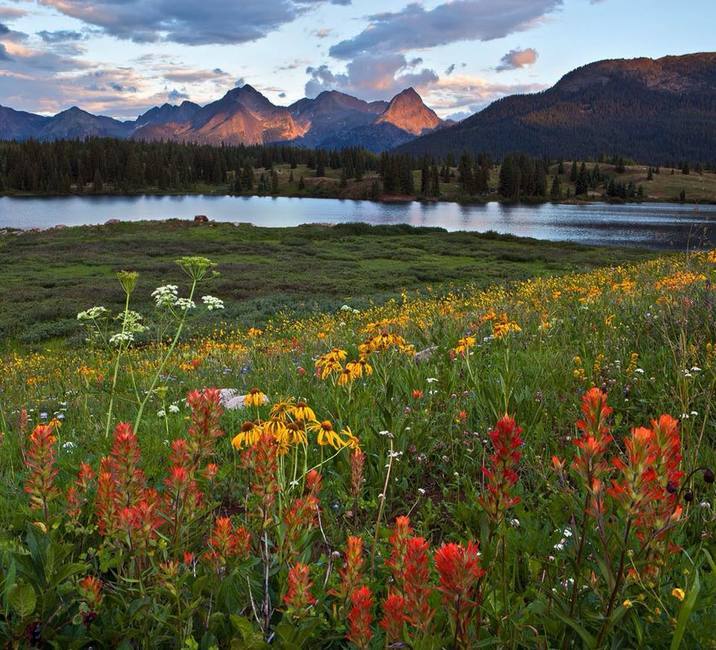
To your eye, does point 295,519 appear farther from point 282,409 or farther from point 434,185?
point 434,185

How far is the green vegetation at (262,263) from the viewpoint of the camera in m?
30.1

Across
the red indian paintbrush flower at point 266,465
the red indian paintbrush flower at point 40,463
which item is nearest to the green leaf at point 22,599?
the red indian paintbrush flower at point 40,463

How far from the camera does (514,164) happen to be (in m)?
170

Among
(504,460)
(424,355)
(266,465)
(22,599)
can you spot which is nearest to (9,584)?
(22,599)

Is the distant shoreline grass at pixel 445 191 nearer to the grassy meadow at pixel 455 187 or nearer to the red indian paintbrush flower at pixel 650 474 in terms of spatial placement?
the grassy meadow at pixel 455 187

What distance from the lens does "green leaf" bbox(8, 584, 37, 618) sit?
5.56 ft

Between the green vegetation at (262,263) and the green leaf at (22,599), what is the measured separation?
75.6 feet

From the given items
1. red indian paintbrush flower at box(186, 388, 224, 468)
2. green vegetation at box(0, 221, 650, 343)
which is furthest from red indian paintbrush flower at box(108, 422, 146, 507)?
green vegetation at box(0, 221, 650, 343)

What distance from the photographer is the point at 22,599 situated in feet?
5.56

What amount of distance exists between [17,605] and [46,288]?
39.0m

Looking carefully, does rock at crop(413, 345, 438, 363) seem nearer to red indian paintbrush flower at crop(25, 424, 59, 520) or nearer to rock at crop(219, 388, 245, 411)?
rock at crop(219, 388, 245, 411)

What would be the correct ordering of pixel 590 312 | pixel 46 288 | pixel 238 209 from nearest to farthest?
pixel 590 312 < pixel 46 288 < pixel 238 209

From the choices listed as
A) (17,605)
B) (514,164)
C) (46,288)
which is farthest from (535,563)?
(514,164)

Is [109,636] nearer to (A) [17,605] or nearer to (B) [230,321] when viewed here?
(A) [17,605]
